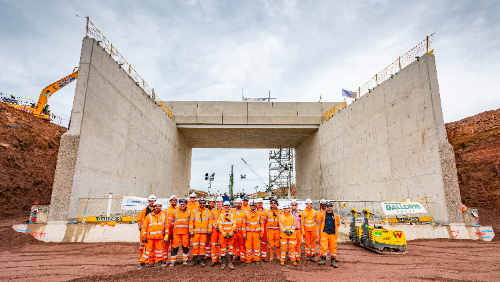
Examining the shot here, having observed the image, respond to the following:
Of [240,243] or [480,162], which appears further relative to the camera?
[480,162]

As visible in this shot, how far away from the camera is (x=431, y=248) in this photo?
31.3 feet

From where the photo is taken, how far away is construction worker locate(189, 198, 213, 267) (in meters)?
7.06

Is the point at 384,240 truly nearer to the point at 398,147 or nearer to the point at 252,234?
the point at 252,234

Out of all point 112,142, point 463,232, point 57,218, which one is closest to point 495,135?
point 463,232

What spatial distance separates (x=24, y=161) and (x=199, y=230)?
2314cm

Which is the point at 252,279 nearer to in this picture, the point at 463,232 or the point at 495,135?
the point at 463,232

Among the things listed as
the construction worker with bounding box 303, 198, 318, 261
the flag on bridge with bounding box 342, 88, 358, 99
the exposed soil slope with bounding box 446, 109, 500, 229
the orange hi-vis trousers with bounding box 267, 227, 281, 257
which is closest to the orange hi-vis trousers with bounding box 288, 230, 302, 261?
the construction worker with bounding box 303, 198, 318, 261

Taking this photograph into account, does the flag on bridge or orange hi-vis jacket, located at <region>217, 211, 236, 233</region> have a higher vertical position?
the flag on bridge

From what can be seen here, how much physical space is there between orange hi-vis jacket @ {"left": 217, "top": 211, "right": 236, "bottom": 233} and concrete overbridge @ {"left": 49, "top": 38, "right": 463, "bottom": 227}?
23.3ft

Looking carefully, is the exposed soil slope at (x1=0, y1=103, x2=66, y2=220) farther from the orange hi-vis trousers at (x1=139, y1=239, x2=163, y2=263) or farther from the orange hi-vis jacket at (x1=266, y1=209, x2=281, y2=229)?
the orange hi-vis jacket at (x1=266, y1=209, x2=281, y2=229)

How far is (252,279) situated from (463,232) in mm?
10250

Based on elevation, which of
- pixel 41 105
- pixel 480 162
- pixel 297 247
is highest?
pixel 41 105

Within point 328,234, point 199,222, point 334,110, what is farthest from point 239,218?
point 334,110

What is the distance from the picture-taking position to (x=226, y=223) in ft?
23.1
